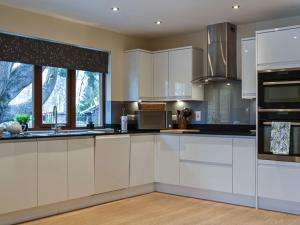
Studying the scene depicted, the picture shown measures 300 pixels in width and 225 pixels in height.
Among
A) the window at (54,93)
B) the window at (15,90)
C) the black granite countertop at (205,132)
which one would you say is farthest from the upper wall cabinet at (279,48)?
the window at (15,90)

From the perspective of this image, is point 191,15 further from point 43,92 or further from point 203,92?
point 43,92

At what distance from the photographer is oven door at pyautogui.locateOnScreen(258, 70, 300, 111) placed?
394 cm

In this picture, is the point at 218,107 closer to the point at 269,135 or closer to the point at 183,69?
the point at 183,69

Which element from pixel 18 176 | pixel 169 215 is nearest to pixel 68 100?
pixel 18 176

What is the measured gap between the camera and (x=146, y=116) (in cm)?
535

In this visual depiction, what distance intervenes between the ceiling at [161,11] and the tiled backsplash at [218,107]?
3.07 ft

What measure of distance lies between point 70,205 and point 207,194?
67.3 inches

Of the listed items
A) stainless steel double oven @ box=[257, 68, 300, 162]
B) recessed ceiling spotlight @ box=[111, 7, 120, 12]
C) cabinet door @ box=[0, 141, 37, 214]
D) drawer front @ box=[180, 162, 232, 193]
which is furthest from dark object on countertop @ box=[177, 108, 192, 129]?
cabinet door @ box=[0, 141, 37, 214]

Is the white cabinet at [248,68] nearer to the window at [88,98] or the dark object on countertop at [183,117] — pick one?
the dark object on countertop at [183,117]

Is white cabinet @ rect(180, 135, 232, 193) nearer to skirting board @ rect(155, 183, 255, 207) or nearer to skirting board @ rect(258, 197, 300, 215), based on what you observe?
skirting board @ rect(155, 183, 255, 207)

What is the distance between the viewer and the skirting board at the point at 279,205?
392 cm

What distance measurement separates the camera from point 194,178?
4.64 metres

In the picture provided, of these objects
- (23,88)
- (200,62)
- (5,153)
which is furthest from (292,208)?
(23,88)

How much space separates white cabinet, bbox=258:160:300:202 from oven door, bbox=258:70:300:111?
0.63 metres
